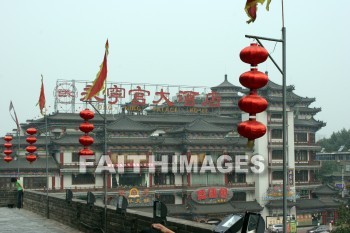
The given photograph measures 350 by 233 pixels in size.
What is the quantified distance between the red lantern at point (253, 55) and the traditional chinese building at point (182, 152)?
35.1 m

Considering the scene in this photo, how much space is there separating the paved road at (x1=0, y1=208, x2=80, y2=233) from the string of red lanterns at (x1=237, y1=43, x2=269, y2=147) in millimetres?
10008

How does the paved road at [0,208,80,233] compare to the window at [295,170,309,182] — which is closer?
the paved road at [0,208,80,233]

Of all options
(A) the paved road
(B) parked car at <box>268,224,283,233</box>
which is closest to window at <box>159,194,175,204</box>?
(B) parked car at <box>268,224,283,233</box>

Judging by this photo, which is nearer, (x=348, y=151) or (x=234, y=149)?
(x=234, y=149)

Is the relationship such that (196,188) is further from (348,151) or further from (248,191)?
Result: (348,151)

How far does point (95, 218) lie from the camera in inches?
539

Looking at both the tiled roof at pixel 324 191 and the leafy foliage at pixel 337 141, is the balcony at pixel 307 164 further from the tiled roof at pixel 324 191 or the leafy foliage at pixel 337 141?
the leafy foliage at pixel 337 141

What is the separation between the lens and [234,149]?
46.4 m

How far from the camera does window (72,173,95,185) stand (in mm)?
41094

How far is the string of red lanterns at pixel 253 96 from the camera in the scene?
6.45m

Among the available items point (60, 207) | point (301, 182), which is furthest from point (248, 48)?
point (301, 182)

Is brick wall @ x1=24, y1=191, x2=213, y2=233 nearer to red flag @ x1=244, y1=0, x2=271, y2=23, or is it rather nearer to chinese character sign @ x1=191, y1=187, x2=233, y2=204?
red flag @ x1=244, y1=0, x2=271, y2=23

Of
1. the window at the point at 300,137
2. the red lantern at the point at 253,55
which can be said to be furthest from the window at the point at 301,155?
the red lantern at the point at 253,55

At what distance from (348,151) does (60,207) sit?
82.0 metres
